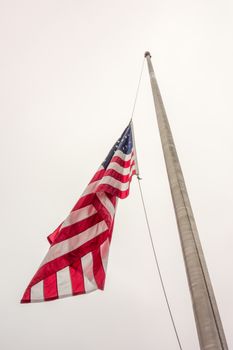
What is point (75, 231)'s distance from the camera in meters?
8.55

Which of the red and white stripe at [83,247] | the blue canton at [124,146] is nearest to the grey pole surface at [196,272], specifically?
the red and white stripe at [83,247]

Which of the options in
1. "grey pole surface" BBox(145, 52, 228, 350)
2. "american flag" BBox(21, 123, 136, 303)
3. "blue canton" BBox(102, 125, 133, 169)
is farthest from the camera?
"blue canton" BBox(102, 125, 133, 169)

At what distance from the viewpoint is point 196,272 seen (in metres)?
5.99

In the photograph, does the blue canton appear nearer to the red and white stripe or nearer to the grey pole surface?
the red and white stripe

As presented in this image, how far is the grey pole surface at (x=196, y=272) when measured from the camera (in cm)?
530

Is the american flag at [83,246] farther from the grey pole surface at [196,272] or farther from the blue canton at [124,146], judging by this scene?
the grey pole surface at [196,272]

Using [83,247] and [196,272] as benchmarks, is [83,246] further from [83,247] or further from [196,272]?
[196,272]

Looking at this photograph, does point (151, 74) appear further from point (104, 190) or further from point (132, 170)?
point (104, 190)

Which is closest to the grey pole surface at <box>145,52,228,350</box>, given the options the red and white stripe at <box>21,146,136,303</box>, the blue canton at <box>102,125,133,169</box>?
the red and white stripe at <box>21,146,136,303</box>

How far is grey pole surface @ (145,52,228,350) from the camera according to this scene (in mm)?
5305

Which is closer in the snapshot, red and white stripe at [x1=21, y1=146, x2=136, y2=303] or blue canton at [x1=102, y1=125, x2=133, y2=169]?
red and white stripe at [x1=21, y1=146, x2=136, y2=303]

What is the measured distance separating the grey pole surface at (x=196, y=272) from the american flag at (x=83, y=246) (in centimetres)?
178

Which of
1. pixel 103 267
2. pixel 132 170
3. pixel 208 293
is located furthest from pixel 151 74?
pixel 208 293

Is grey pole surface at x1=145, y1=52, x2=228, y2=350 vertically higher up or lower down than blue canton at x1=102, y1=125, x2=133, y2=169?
lower down
